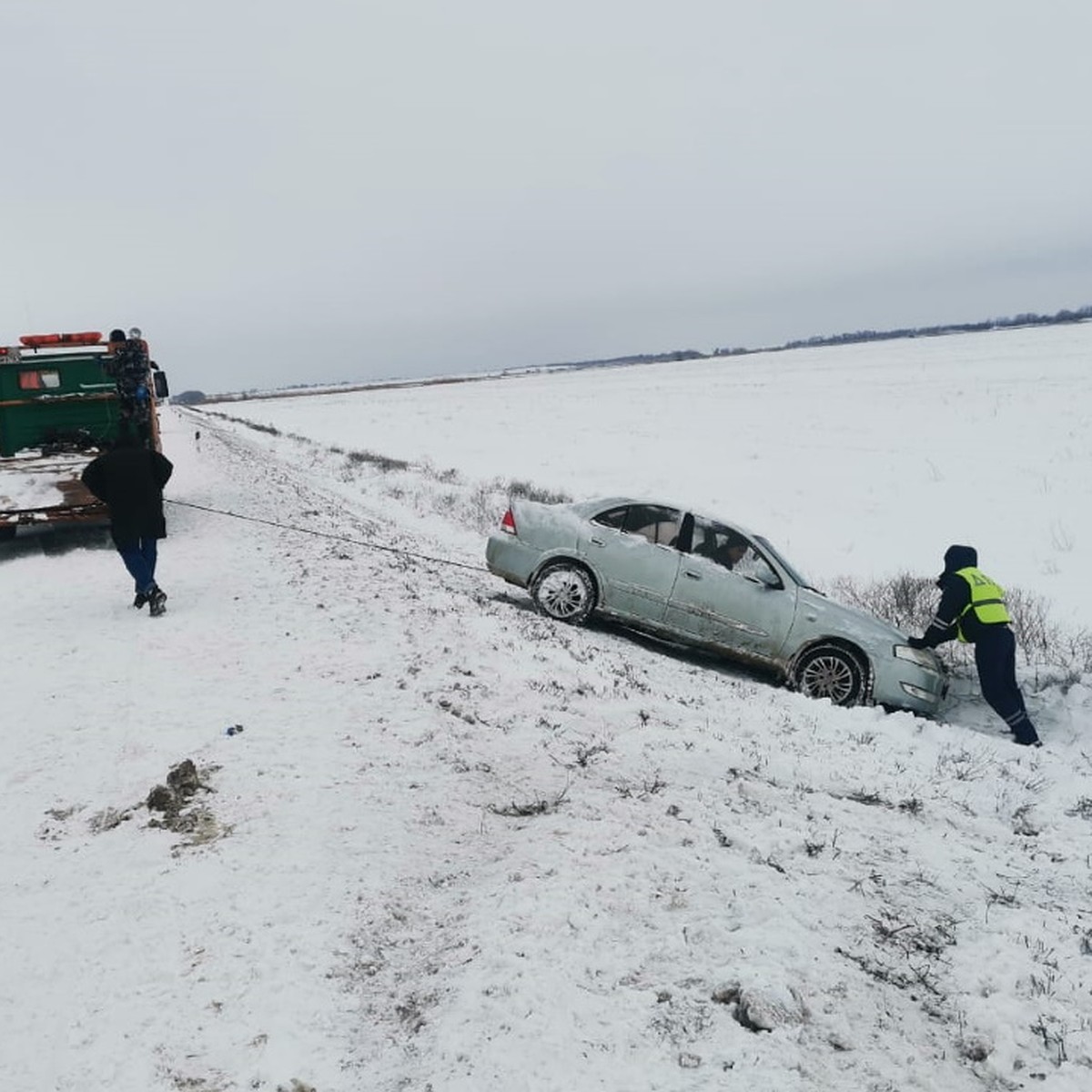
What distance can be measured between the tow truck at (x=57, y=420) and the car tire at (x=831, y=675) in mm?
9314

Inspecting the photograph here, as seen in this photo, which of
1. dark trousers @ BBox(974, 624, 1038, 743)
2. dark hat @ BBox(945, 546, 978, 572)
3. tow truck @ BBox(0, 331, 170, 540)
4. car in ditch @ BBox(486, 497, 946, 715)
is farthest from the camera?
tow truck @ BBox(0, 331, 170, 540)

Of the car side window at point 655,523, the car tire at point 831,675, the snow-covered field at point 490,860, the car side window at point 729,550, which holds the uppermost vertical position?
the car side window at point 655,523

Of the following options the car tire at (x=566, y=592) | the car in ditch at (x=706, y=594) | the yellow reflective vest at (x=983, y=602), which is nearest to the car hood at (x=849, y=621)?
the car in ditch at (x=706, y=594)

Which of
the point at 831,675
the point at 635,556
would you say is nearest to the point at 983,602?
the point at 831,675

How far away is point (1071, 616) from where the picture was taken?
10.5 m

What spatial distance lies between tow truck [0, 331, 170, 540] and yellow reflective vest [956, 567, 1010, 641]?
10.7 metres

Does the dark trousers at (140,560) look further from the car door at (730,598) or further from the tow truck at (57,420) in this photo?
the car door at (730,598)

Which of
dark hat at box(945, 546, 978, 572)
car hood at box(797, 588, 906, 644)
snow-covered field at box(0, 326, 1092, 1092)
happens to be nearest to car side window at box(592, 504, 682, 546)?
snow-covered field at box(0, 326, 1092, 1092)

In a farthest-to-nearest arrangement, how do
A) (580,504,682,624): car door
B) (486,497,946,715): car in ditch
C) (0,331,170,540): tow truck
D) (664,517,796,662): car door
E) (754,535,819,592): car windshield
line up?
(0,331,170,540): tow truck < (580,504,682,624): car door < (754,535,819,592): car windshield < (664,517,796,662): car door < (486,497,946,715): car in ditch

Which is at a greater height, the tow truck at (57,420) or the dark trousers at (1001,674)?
the tow truck at (57,420)

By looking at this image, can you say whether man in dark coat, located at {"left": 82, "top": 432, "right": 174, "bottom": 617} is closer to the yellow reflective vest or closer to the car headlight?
the car headlight

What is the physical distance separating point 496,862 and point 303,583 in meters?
5.50

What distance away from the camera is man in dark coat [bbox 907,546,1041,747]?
24.6ft

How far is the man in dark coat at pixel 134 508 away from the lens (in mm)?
7848
